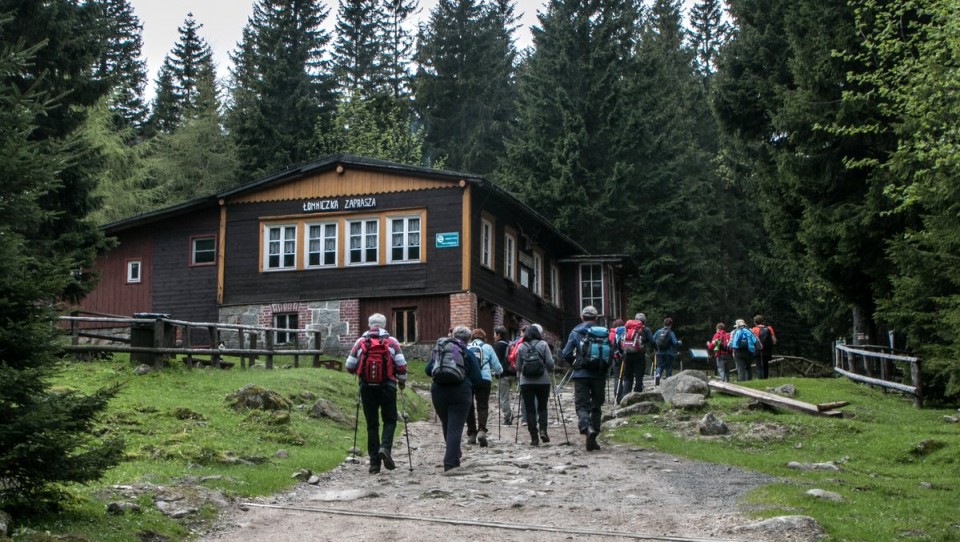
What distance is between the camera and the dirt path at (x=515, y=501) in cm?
1127

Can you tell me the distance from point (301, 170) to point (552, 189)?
18.4 meters

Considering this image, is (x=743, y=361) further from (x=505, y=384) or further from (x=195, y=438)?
(x=195, y=438)

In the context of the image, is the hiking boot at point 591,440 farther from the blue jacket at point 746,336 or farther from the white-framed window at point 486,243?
the white-framed window at point 486,243

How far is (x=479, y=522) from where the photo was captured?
1162cm

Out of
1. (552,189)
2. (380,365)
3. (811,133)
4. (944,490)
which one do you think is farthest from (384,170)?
(944,490)

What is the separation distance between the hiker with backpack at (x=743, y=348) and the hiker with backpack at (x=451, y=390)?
12.6 meters

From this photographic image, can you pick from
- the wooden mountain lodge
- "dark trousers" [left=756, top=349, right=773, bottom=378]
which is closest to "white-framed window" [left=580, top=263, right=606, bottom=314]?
the wooden mountain lodge

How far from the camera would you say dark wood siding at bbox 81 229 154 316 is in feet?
130

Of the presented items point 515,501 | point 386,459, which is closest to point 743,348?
point 386,459

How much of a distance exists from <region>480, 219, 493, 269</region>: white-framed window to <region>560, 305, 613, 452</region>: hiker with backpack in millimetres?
19259

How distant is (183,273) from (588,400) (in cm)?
2462

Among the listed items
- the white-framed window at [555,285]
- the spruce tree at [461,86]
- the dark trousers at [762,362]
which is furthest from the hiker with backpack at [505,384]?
the spruce tree at [461,86]

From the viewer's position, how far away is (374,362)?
14.9 metres

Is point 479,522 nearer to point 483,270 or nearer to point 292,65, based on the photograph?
point 483,270
